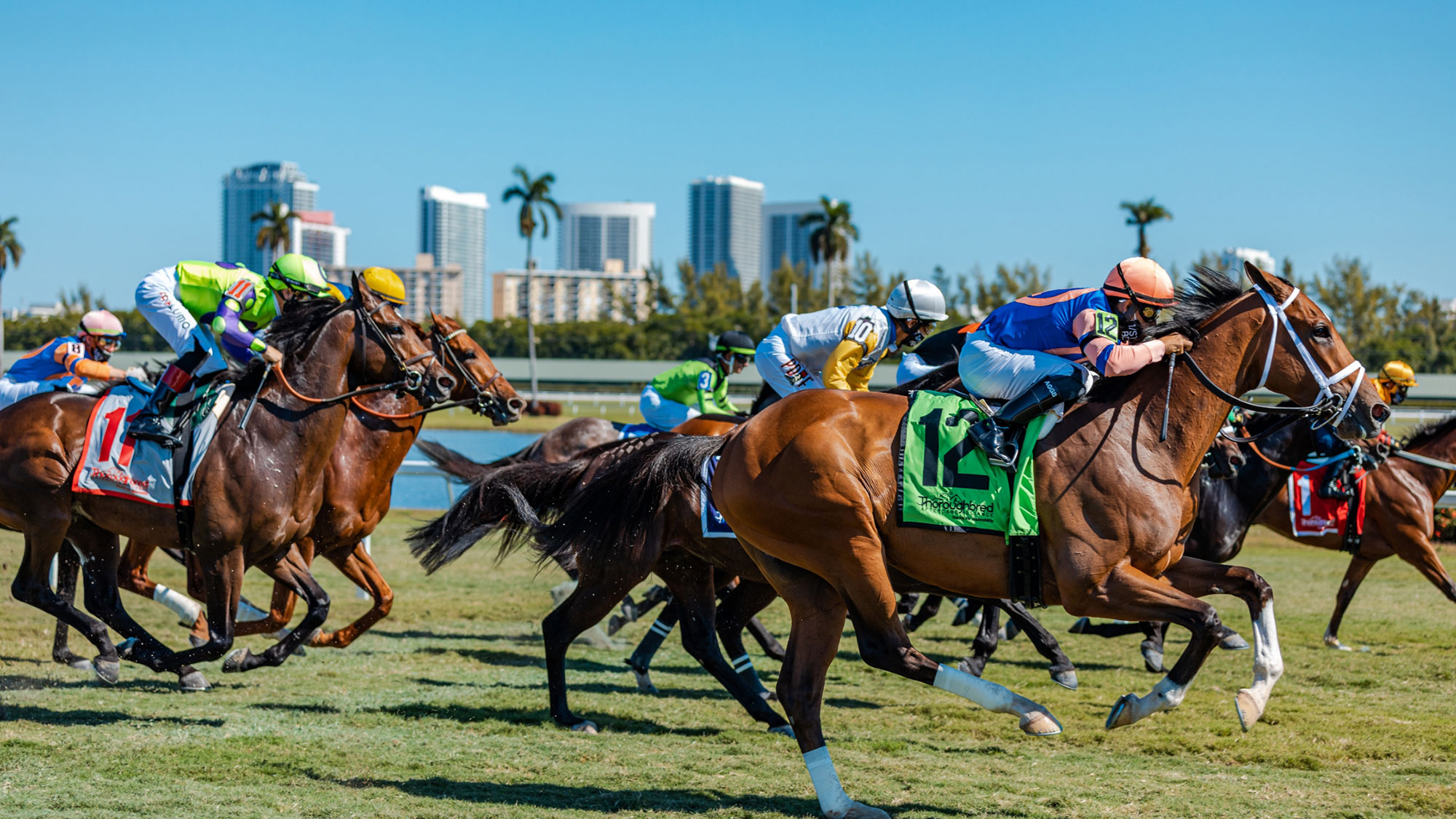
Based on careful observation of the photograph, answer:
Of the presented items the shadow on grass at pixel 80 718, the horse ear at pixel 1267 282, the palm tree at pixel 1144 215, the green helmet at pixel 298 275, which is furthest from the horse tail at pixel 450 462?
the palm tree at pixel 1144 215

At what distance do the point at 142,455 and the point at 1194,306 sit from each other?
4992mm

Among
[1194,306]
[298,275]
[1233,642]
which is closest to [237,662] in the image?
[298,275]

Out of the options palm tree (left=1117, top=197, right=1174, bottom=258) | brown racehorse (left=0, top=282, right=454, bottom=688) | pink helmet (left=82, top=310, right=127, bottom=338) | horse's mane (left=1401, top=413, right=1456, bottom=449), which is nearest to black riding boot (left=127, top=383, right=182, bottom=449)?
brown racehorse (left=0, top=282, right=454, bottom=688)

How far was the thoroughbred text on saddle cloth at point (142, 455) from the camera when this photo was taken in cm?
597

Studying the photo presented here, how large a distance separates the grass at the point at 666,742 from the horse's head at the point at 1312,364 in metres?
1.46

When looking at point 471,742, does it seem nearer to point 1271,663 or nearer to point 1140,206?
point 1271,663

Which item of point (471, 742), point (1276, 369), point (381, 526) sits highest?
point (1276, 369)

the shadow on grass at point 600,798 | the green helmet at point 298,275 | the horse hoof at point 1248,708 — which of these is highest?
the green helmet at point 298,275

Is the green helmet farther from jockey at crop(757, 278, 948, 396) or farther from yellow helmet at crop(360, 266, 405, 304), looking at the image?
jockey at crop(757, 278, 948, 396)

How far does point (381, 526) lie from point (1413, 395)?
32110mm

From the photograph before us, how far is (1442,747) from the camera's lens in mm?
5480

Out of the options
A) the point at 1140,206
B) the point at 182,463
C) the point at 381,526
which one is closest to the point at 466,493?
the point at 182,463

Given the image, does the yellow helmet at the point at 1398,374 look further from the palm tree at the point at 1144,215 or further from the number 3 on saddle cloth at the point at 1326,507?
the palm tree at the point at 1144,215

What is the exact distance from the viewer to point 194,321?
6.27 meters
